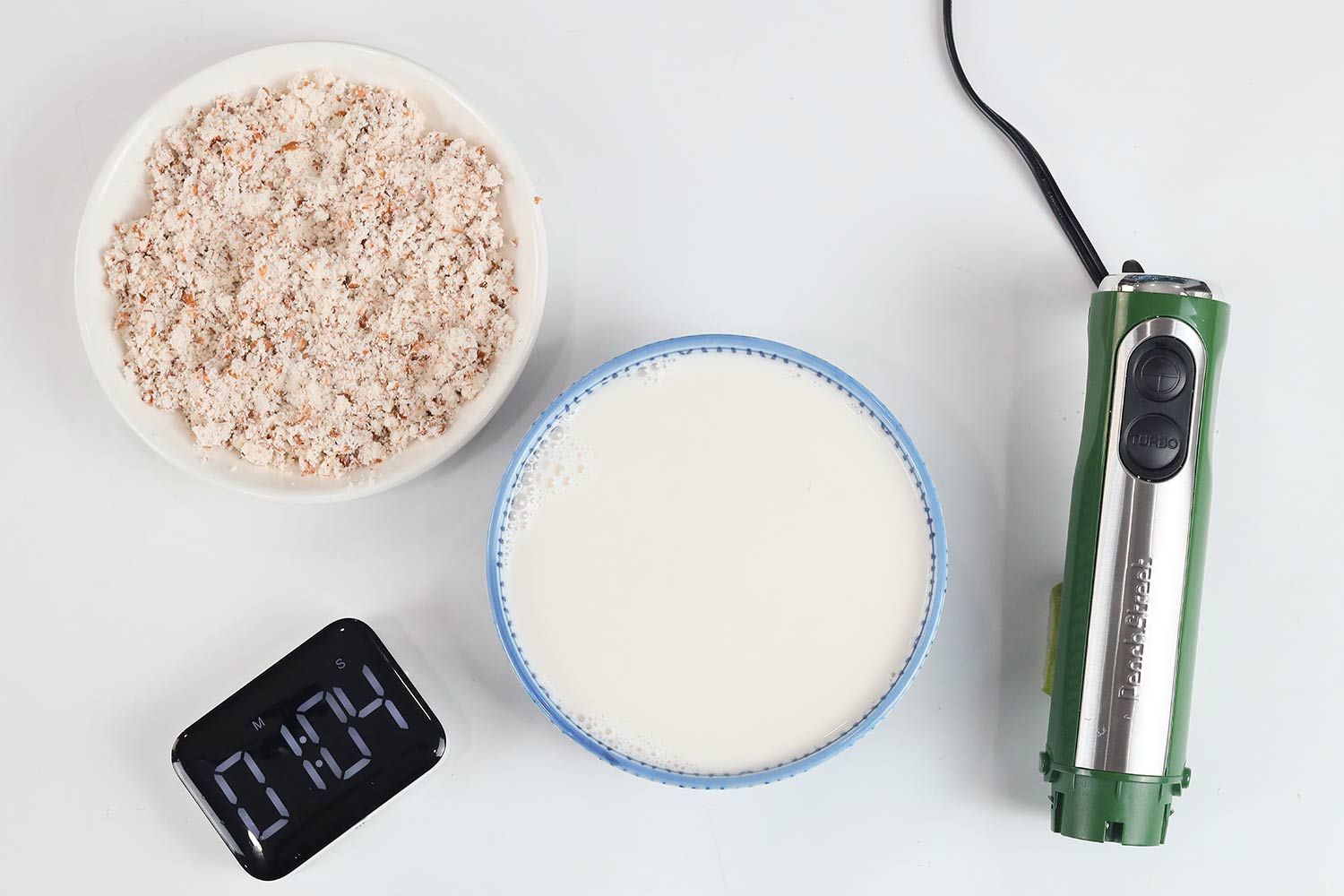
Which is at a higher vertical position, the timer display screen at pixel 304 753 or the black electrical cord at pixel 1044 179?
the black electrical cord at pixel 1044 179

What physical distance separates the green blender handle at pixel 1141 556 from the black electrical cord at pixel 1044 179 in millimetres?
87

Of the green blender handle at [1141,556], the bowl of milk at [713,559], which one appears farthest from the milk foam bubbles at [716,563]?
the green blender handle at [1141,556]

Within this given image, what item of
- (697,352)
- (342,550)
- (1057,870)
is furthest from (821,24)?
(1057,870)

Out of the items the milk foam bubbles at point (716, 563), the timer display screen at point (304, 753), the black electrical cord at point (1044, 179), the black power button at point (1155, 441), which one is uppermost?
the black electrical cord at point (1044, 179)

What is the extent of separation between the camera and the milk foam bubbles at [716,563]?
23.2 inches

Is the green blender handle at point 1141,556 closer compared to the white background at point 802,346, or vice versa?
the green blender handle at point 1141,556

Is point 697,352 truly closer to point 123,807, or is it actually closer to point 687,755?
point 687,755

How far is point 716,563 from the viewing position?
1.94ft

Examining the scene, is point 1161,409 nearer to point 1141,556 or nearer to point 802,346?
point 1141,556

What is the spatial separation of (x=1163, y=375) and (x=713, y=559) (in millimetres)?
282

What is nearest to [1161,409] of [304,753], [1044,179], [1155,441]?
[1155,441]

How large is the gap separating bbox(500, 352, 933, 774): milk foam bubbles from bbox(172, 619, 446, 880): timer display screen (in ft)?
0.41

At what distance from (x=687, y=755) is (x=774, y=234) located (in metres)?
0.35

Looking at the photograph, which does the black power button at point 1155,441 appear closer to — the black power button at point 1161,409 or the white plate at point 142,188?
the black power button at point 1161,409
